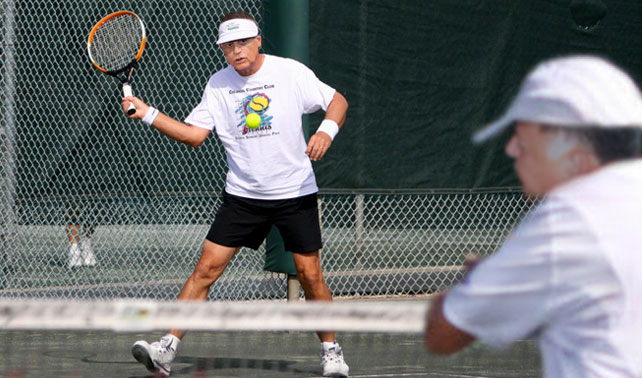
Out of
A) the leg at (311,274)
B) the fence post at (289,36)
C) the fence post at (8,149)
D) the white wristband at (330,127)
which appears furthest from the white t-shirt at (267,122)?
the fence post at (8,149)

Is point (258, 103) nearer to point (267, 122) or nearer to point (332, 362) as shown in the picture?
point (267, 122)

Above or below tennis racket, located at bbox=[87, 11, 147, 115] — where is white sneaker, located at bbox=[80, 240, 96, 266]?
below

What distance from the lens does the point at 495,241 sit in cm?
855

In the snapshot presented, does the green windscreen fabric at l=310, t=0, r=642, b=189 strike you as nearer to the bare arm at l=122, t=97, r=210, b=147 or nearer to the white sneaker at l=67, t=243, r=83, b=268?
the bare arm at l=122, t=97, r=210, b=147

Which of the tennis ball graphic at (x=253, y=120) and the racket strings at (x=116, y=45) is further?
the racket strings at (x=116, y=45)

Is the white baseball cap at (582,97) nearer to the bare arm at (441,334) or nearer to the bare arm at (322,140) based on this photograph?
the bare arm at (441,334)

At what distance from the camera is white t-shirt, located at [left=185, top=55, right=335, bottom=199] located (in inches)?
204

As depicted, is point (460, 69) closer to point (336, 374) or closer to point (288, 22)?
point (288, 22)

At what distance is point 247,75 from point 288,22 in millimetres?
1471

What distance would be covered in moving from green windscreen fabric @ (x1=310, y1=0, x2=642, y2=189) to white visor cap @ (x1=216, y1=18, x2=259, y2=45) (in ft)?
7.35

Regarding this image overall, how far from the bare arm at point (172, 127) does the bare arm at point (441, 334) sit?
130 inches

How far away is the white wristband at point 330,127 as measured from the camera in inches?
196

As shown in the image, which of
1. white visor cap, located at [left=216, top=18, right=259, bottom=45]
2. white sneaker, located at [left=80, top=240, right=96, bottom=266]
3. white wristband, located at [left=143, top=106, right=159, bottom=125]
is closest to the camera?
white wristband, located at [left=143, top=106, right=159, bottom=125]

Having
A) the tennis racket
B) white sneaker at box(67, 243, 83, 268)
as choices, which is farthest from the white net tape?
white sneaker at box(67, 243, 83, 268)
